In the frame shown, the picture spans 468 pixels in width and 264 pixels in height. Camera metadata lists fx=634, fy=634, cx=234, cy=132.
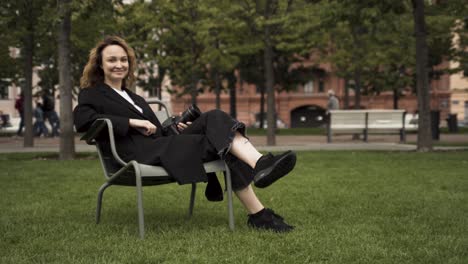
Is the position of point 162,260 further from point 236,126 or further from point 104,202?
point 104,202

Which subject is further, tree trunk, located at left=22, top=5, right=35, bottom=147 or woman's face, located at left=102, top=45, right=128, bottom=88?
tree trunk, located at left=22, top=5, right=35, bottom=147

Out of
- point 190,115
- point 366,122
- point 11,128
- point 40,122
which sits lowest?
point 11,128

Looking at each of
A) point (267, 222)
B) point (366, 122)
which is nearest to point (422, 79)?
point (366, 122)

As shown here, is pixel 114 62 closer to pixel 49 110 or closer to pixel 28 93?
pixel 28 93

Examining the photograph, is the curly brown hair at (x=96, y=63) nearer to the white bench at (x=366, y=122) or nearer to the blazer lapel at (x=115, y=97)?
the blazer lapel at (x=115, y=97)

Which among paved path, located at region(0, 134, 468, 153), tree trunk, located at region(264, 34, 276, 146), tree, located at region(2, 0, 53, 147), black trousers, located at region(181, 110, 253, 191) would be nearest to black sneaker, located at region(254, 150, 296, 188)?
black trousers, located at region(181, 110, 253, 191)

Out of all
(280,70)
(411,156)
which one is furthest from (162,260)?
(280,70)

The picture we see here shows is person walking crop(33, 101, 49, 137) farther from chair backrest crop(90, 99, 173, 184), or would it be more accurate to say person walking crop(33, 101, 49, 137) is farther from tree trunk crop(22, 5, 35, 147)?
chair backrest crop(90, 99, 173, 184)

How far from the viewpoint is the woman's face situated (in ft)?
16.9

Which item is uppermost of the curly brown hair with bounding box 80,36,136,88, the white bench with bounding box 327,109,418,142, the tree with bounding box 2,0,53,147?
the tree with bounding box 2,0,53,147

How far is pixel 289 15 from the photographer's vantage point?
18.6 metres

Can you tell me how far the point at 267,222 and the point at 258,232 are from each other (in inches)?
5.6

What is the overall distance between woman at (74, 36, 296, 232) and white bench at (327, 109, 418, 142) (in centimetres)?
1405

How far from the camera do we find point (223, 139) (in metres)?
4.71
